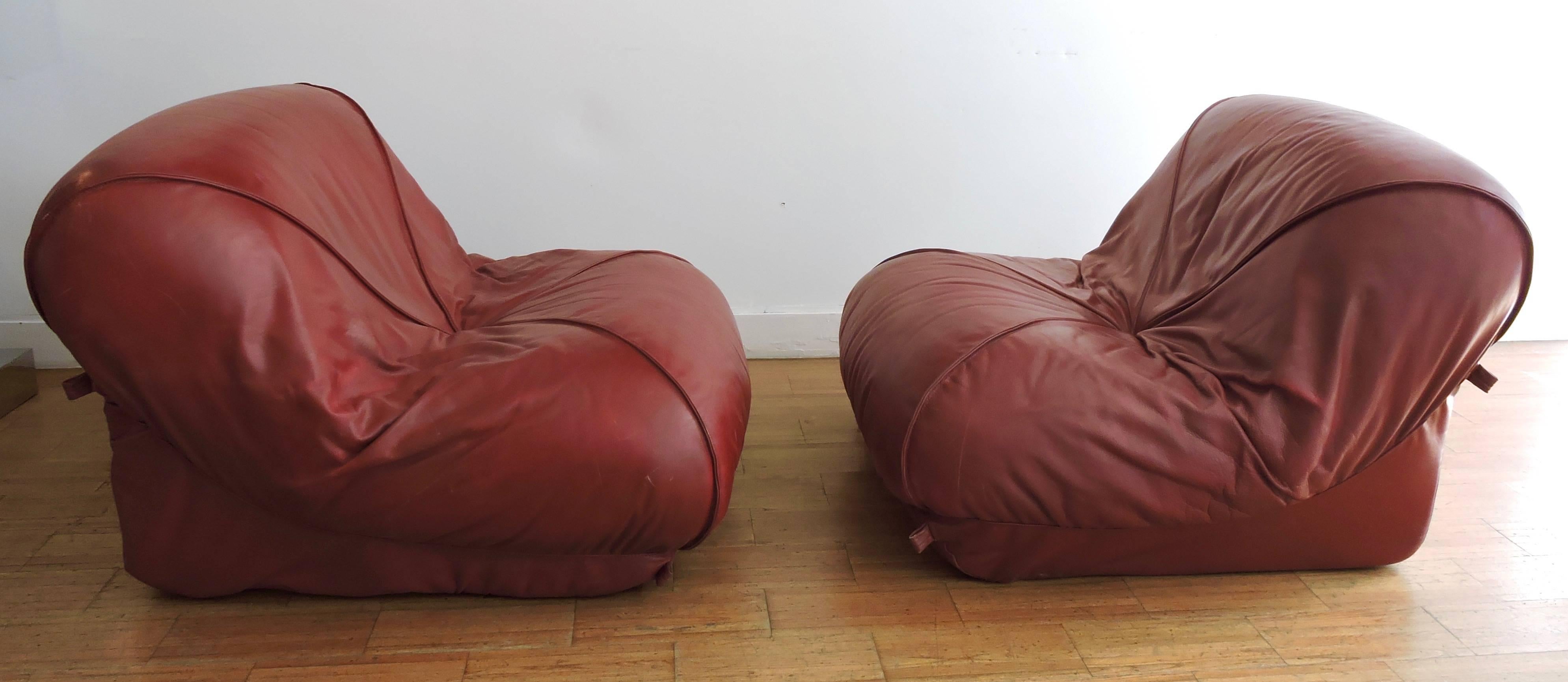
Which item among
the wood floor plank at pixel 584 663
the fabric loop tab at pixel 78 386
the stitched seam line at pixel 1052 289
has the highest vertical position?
the fabric loop tab at pixel 78 386

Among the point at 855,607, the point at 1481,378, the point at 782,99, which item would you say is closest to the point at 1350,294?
the point at 1481,378

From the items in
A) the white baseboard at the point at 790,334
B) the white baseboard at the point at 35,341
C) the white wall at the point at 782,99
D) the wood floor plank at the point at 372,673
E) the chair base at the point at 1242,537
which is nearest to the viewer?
the wood floor plank at the point at 372,673

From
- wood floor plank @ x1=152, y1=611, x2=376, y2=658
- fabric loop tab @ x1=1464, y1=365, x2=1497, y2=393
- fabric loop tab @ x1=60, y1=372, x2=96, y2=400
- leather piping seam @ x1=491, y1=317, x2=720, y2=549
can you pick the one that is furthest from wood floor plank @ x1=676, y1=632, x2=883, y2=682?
fabric loop tab @ x1=1464, y1=365, x2=1497, y2=393

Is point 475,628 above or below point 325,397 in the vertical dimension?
below

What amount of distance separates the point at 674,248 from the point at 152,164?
1652mm

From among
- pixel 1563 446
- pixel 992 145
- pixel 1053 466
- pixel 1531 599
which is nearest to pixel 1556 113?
pixel 1563 446

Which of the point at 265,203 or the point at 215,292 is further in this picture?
the point at 265,203

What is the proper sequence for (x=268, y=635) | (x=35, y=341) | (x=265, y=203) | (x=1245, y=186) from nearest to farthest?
(x=265, y=203), (x=268, y=635), (x=1245, y=186), (x=35, y=341)

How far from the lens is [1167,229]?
213cm

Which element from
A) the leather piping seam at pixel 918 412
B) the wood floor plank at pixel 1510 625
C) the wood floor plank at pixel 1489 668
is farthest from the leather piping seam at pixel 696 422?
the wood floor plank at pixel 1510 625

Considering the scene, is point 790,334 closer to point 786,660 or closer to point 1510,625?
point 786,660

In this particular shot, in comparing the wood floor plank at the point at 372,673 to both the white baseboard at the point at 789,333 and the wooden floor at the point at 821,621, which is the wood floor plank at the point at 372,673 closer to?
the wooden floor at the point at 821,621

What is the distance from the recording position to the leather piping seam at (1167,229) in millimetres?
2020

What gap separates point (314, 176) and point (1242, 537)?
1686 mm
